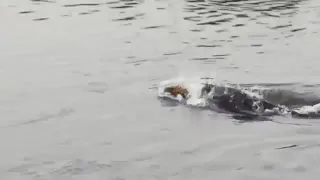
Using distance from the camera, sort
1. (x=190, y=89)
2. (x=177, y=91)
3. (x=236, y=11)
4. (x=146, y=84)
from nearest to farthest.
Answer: (x=190, y=89) < (x=177, y=91) < (x=146, y=84) < (x=236, y=11)

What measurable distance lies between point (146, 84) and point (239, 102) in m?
2.97

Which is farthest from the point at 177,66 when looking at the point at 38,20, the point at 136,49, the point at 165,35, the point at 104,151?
the point at 38,20

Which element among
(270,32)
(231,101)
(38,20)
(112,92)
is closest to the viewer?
(231,101)

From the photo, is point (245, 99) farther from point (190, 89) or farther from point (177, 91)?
point (177, 91)

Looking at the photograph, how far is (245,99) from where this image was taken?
1316 centimetres

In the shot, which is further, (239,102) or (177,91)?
(177,91)

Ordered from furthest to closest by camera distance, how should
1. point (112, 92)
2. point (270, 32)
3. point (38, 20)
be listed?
point (38, 20), point (270, 32), point (112, 92)

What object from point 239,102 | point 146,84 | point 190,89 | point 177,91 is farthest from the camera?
point 146,84

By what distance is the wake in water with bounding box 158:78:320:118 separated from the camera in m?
12.7

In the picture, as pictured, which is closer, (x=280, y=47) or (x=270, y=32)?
(x=280, y=47)

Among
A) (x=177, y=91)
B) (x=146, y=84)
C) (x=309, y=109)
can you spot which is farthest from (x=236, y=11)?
(x=309, y=109)

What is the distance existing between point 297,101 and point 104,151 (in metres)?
4.44

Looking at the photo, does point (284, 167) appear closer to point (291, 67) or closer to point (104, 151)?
point (104, 151)

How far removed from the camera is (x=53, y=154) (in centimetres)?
1070
